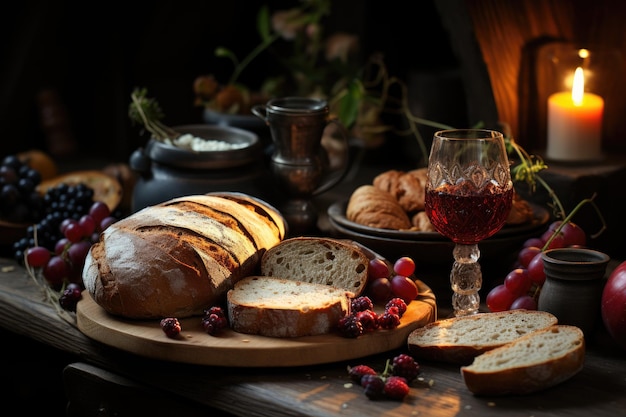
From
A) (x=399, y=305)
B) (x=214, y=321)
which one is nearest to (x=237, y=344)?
(x=214, y=321)

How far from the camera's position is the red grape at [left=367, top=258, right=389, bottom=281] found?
1.63 m

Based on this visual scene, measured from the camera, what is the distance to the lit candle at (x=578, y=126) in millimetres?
2084

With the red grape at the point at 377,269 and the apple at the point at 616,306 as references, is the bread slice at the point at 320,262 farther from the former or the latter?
the apple at the point at 616,306

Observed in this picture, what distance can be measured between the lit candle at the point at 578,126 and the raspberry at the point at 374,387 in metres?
0.96

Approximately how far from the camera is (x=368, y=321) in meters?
1.48

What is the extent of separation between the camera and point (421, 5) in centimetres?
290

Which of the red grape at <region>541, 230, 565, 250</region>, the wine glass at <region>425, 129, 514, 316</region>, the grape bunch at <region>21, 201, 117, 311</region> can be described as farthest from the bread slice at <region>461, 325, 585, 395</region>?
the grape bunch at <region>21, 201, 117, 311</region>

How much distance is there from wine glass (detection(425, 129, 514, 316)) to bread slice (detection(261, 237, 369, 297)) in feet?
0.53

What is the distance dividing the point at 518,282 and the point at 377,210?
355 millimetres

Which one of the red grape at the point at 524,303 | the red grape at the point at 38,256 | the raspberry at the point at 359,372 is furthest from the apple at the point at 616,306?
the red grape at the point at 38,256

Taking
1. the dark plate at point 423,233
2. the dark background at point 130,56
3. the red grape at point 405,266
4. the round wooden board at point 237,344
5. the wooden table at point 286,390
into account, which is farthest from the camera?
the dark background at point 130,56

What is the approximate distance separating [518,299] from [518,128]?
28.9 inches

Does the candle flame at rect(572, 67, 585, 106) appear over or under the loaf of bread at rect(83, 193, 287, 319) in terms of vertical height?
over

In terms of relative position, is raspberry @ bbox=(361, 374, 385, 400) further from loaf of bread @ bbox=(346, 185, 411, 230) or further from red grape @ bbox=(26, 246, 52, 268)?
red grape @ bbox=(26, 246, 52, 268)
